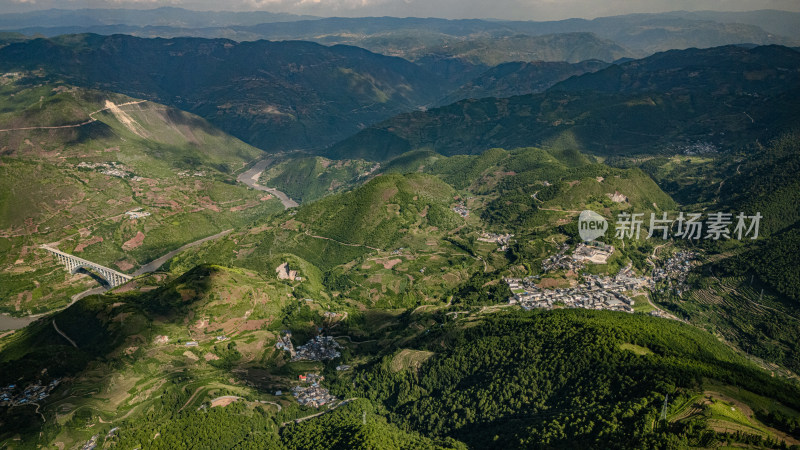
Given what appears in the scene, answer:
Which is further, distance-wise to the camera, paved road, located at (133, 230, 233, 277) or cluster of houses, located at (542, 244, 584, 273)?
paved road, located at (133, 230, 233, 277)

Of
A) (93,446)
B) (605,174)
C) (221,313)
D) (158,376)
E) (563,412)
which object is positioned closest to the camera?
(563,412)

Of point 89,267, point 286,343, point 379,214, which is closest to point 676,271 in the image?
point 379,214

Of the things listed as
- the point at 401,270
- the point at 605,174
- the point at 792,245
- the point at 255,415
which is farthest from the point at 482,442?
the point at 605,174

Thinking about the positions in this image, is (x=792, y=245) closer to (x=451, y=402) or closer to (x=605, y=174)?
(x=605, y=174)

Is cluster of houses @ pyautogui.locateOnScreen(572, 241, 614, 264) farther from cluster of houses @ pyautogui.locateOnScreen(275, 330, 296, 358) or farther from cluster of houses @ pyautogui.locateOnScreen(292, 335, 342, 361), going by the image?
cluster of houses @ pyautogui.locateOnScreen(275, 330, 296, 358)

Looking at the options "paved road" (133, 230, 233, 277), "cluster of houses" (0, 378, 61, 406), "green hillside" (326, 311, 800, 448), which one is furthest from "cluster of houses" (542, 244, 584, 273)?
"paved road" (133, 230, 233, 277)

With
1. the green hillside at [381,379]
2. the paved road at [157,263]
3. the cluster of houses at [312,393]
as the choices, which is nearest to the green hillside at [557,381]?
the green hillside at [381,379]

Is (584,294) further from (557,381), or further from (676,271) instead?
(557,381)
